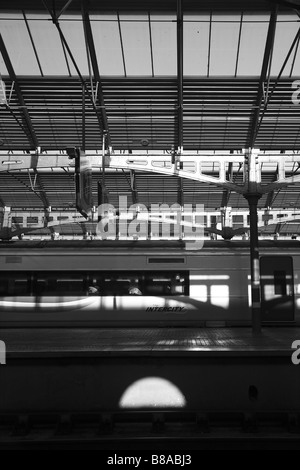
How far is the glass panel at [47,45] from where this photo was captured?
49.4 feet

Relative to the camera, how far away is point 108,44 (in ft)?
51.4

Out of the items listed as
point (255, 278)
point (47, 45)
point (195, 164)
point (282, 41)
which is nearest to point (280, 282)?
point (255, 278)

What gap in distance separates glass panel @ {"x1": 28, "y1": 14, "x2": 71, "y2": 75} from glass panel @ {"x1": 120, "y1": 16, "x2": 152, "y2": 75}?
2271 mm

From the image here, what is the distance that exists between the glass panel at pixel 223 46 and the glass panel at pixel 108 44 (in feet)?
10.6

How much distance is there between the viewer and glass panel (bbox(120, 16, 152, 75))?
Answer: 15.1 m

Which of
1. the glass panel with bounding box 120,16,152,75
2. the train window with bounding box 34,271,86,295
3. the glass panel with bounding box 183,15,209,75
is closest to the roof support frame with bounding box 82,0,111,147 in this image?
the glass panel with bounding box 120,16,152,75

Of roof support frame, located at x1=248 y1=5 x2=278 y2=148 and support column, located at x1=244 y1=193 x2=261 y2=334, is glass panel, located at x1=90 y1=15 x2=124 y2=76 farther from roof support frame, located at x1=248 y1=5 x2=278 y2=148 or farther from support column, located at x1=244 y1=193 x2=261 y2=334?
support column, located at x1=244 y1=193 x2=261 y2=334

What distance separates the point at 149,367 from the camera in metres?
6.58

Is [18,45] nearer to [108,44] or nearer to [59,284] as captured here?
[108,44]

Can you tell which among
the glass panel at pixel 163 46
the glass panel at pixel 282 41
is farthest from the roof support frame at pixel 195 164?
the glass panel at pixel 282 41

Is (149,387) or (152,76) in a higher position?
(152,76)

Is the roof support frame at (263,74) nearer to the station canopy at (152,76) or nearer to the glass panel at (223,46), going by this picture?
the station canopy at (152,76)

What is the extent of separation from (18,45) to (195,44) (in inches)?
240
